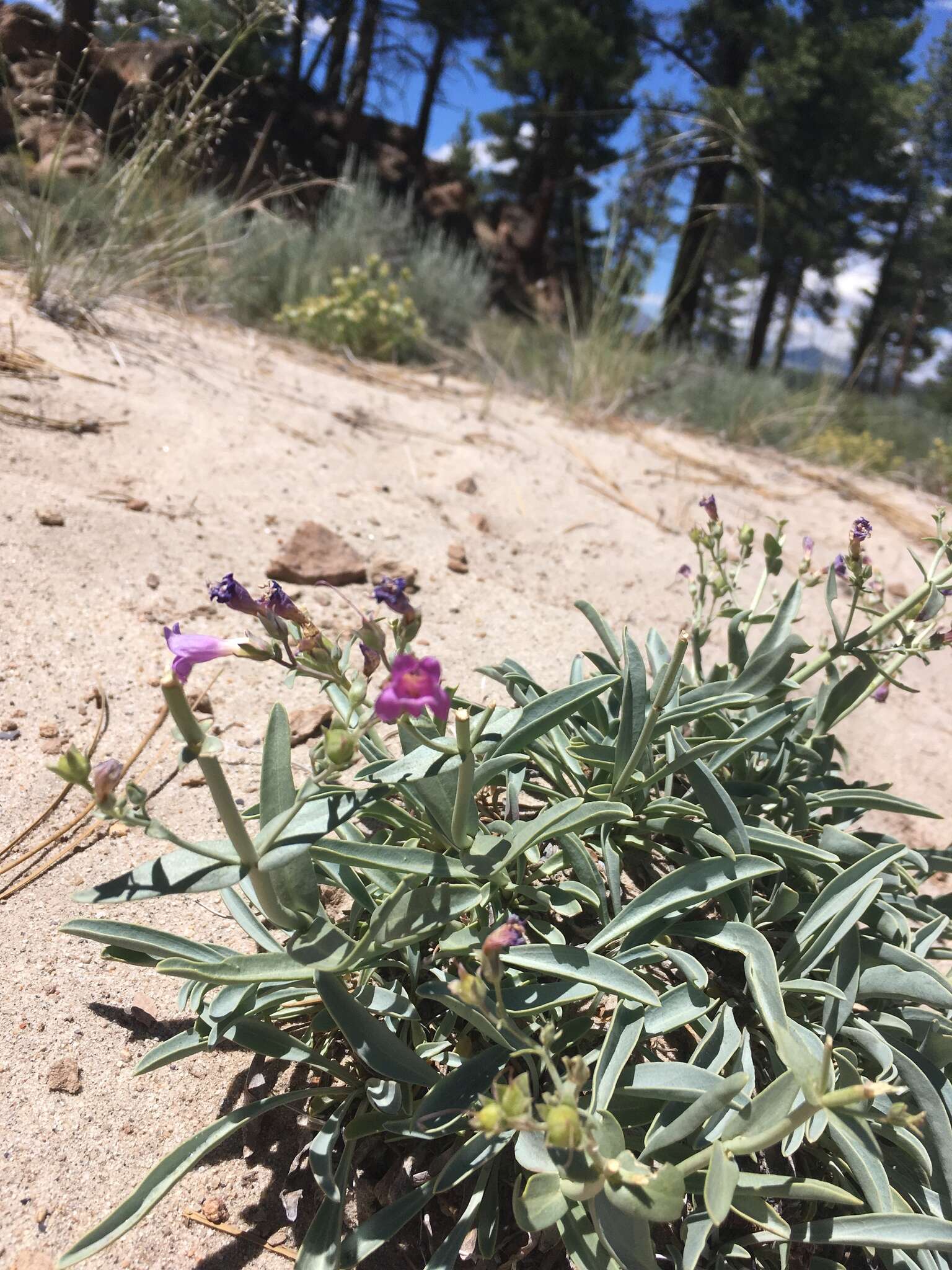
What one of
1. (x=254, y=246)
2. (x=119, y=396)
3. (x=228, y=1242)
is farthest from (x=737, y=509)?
(x=254, y=246)

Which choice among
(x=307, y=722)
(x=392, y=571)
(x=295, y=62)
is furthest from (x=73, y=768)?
(x=295, y=62)

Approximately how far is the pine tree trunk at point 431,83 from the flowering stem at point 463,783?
16.9 m

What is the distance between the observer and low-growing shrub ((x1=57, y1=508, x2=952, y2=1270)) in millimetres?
1019

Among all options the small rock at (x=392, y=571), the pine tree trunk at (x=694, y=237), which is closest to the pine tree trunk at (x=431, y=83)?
the pine tree trunk at (x=694, y=237)

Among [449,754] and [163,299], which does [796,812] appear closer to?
[449,754]

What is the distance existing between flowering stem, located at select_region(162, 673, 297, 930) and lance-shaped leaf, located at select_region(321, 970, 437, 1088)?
0.45 ft

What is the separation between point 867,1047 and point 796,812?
47cm

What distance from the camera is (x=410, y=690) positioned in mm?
932

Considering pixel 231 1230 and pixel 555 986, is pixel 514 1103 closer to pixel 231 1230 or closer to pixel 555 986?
pixel 555 986

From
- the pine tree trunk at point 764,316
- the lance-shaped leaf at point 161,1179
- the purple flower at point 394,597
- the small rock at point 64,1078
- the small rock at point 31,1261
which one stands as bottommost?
the small rock at point 31,1261

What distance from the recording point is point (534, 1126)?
0.88 meters

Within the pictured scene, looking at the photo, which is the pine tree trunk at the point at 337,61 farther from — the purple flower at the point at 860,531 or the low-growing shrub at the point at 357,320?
the purple flower at the point at 860,531

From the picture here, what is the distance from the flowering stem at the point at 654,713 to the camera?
128cm

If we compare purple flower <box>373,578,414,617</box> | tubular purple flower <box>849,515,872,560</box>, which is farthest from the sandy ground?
tubular purple flower <box>849,515,872,560</box>
